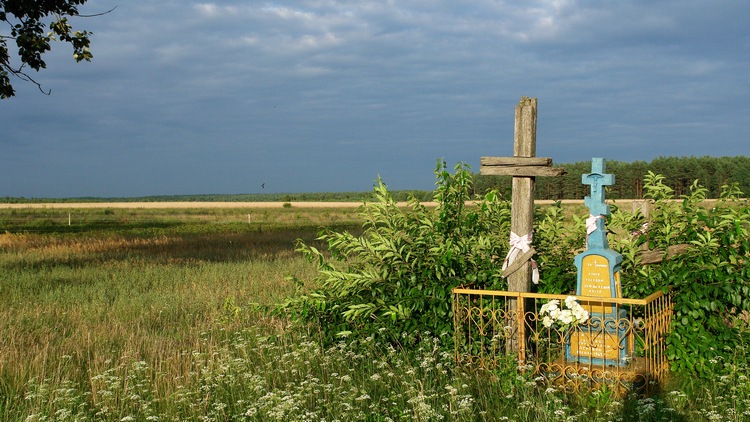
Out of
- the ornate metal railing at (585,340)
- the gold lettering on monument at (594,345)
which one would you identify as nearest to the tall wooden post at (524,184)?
the ornate metal railing at (585,340)

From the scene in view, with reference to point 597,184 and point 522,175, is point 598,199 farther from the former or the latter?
point 522,175

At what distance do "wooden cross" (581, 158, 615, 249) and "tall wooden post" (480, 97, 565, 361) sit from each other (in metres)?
0.43

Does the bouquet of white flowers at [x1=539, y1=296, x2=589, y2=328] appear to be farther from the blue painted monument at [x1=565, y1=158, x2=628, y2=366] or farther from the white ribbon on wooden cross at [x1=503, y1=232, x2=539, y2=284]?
the white ribbon on wooden cross at [x1=503, y1=232, x2=539, y2=284]

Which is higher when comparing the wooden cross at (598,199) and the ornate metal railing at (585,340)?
the wooden cross at (598,199)

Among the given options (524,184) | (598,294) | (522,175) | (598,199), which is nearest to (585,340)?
(598,294)

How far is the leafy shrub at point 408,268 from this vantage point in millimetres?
8266

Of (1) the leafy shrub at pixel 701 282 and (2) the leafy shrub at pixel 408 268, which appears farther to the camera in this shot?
(2) the leafy shrub at pixel 408 268

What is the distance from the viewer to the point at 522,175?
26.6ft

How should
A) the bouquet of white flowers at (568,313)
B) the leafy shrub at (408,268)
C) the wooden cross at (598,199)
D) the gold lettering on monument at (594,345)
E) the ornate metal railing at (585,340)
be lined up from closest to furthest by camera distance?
the bouquet of white flowers at (568,313) → the ornate metal railing at (585,340) → the gold lettering on monument at (594,345) → the wooden cross at (598,199) → the leafy shrub at (408,268)

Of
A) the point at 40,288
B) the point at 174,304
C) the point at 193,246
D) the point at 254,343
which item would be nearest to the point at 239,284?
the point at 174,304

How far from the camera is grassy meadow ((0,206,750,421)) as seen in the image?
6.07 metres

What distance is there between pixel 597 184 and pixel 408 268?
2.76 meters

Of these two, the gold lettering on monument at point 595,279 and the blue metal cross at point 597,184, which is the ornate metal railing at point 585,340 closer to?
the gold lettering on monument at point 595,279

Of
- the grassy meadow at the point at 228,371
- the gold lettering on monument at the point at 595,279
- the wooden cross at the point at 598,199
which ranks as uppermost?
the wooden cross at the point at 598,199
